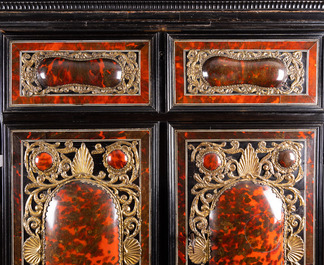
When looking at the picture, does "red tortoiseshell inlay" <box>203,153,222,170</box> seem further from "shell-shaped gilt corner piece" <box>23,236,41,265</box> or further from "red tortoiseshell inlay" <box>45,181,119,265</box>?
"shell-shaped gilt corner piece" <box>23,236,41,265</box>

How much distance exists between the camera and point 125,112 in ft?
2.41

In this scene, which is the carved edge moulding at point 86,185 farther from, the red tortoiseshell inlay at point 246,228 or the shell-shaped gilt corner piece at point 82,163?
the red tortoiseshell inlay at point 246,228

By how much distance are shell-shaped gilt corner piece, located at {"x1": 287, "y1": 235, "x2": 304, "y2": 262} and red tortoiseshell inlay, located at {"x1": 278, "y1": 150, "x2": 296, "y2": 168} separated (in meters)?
0.23

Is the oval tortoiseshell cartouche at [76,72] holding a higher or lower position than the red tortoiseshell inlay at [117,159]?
higher

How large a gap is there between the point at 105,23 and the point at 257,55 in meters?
0.47

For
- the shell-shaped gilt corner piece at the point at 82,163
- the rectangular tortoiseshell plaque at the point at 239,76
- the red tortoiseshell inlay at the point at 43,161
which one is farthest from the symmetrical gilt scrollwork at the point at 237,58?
the red tortoiseshell inlay at the point at 43,161

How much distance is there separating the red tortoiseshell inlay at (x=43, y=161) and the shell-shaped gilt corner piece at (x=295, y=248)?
0.77 meters

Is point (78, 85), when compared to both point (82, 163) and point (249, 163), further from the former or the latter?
point (249, 163)

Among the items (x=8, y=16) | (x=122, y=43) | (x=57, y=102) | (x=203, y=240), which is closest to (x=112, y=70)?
(x=122, y=43)

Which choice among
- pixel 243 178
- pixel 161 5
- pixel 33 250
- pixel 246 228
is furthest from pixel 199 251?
pixel 161 5

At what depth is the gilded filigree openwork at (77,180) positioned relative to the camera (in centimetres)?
73

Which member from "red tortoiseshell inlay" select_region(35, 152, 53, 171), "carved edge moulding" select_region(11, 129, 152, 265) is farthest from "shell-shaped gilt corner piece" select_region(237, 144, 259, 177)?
"red tortoiseshell inlay" select_region(35, 152, 53, 171)

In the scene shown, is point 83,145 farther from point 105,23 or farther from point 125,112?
point 105,23

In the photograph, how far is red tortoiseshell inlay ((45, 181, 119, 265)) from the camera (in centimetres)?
71
